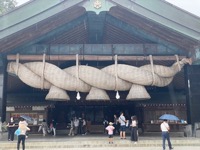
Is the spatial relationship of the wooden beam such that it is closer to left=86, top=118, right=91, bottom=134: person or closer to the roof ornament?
the roof ornament

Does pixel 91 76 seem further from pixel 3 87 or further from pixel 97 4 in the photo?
pixel 3 87

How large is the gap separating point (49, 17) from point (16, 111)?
30.1 ft

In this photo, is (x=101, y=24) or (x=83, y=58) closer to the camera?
(x=101, y=24)

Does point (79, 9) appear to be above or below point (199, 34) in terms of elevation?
above

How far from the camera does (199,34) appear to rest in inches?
516

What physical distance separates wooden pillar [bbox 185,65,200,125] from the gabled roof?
146 centimetres

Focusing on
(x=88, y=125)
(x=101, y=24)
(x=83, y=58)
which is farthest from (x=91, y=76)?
(x=88, y=125)

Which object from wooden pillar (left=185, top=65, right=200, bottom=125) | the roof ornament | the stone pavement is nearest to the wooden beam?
wooden pillar (left=185, top=65, right=200, bottom=125)

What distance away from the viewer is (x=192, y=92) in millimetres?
15281

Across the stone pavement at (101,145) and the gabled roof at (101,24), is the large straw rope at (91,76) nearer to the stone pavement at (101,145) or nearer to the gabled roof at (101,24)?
the gabled roof at (101,24)

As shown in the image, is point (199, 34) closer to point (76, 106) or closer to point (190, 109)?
point (190, 109)

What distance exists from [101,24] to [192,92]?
680 centimetres

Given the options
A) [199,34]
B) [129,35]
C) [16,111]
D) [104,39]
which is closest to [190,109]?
[199,34]

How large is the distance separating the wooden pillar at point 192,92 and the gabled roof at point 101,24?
4.78 feet
